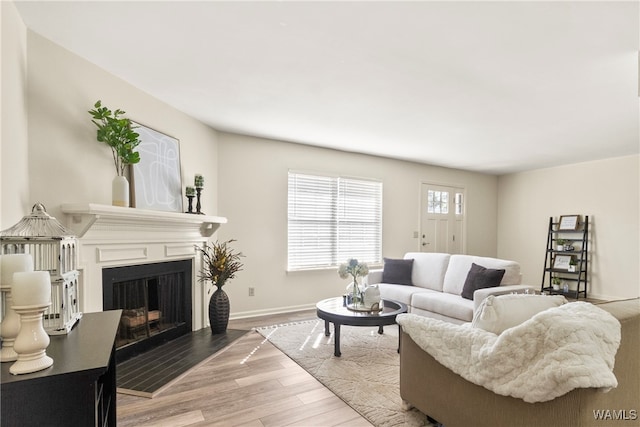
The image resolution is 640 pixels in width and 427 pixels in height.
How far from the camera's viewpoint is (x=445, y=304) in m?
3.54

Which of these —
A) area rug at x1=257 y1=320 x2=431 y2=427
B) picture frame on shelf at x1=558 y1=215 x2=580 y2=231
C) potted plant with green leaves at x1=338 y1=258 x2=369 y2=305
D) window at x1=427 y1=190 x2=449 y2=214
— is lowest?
area rug at x1=257 y1=320 x2=431 y2=427

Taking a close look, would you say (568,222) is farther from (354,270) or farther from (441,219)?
(354,270)

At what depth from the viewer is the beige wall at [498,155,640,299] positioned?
5.42 metres

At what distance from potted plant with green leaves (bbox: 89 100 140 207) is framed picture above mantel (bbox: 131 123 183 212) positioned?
0.24m

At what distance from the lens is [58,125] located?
237 cm

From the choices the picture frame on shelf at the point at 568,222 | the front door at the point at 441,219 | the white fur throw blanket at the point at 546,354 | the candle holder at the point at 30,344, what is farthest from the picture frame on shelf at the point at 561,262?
the candle holder at the point at 30,344

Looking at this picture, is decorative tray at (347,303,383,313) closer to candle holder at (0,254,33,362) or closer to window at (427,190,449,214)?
candle holder at (0,254,33,362)

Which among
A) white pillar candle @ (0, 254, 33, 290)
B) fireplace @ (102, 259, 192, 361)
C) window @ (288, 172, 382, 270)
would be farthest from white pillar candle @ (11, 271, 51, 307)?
window @ (288, 172, 382, 270)

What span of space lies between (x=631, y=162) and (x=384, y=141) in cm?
417

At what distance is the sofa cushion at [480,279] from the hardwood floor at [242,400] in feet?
6.50

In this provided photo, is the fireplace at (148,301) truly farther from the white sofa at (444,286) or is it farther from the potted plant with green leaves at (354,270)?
the white sofa at (444,286)

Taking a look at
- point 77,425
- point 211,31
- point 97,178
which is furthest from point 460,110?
point 77,425

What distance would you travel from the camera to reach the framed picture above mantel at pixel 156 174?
300 centimetres

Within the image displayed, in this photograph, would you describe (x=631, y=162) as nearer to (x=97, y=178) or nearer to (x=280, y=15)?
(x=280, y=15)
